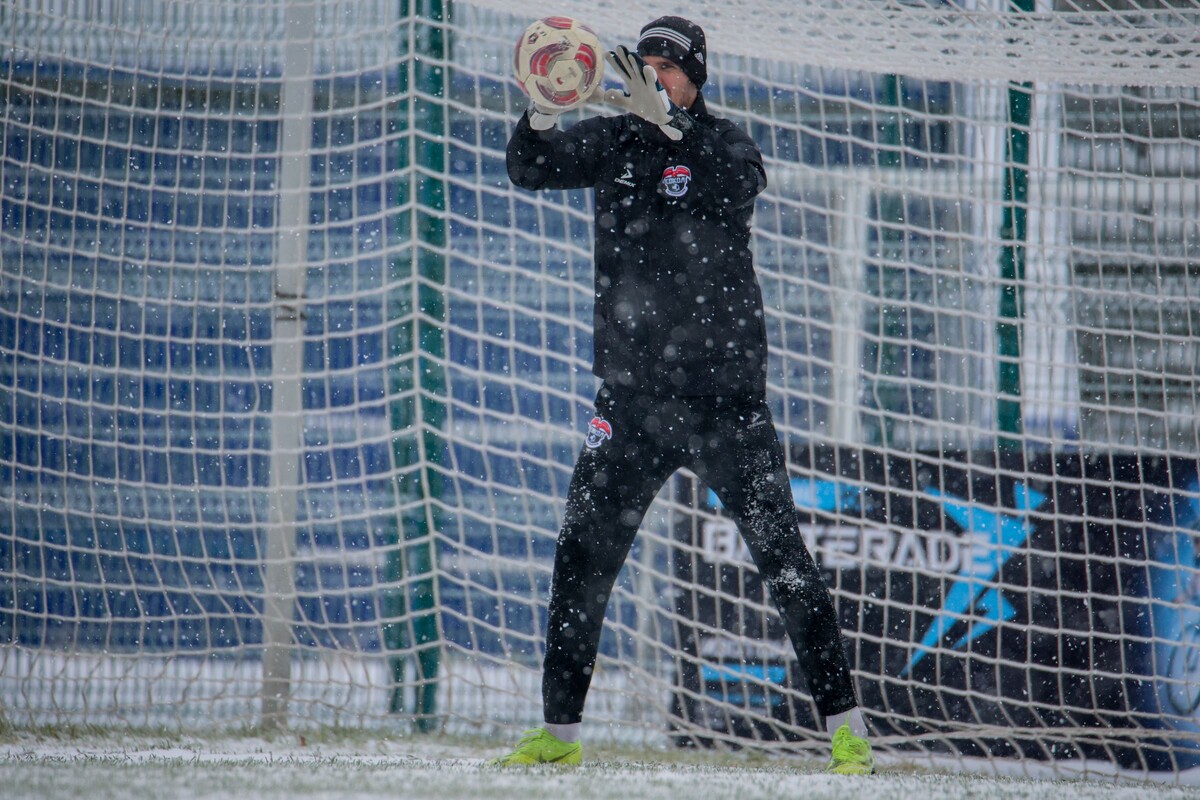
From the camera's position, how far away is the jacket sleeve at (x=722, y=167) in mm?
2039

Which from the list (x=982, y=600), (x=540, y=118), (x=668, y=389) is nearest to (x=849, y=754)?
(x=668, y=389)

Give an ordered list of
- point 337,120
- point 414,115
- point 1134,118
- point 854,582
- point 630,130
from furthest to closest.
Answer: point 337,120, point 1134,118, point 414,115, point 854,582, point 630,130

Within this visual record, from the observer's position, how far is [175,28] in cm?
363

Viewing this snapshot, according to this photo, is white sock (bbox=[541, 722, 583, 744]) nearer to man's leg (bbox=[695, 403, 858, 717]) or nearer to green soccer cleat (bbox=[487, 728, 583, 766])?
green soccer cleat (bbox=[487, 728, 583, 766])

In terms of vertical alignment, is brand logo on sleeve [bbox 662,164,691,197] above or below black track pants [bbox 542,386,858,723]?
above

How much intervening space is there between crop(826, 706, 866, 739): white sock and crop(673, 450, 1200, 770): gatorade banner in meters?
1.05

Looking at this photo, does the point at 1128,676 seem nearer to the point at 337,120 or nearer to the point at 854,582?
the point at 854,582

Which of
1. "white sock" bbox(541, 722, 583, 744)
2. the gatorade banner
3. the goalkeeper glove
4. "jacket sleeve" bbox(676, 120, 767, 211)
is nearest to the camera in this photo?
the goalkeeper glove

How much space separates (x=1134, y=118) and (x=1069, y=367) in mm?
1060

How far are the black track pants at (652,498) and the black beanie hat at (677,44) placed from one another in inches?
28.4

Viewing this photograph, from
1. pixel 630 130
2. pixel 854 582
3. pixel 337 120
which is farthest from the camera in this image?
pixel 337 120

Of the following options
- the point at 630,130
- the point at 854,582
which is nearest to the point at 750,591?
the point at 854,582

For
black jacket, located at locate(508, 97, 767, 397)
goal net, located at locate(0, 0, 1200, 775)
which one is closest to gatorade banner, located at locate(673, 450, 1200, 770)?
goal net, located at locate(0, 0, 1200, 775)

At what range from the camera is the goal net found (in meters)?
3.17
